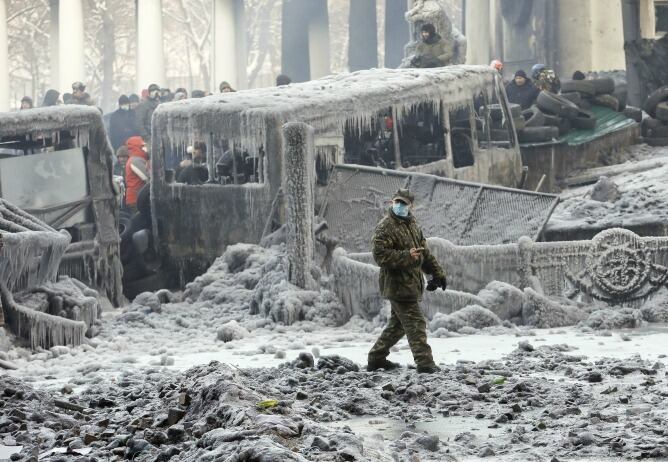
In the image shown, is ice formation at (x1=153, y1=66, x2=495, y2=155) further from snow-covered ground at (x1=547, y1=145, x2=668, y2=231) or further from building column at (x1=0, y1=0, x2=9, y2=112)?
building column at (x1=0, y1=0, x2=9, y2=112)

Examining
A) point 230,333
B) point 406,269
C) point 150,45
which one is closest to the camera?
point 406,269

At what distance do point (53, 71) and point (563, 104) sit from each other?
30.3 meters

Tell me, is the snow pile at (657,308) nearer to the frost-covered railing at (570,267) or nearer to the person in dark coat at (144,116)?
the frost-covered railing at (570,267)

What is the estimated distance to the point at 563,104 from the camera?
25000 millimetres

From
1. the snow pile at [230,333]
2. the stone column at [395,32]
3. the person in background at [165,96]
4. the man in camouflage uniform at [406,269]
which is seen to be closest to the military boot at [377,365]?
the man in camouflage uniform at [406,269]

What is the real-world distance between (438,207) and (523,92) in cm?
835

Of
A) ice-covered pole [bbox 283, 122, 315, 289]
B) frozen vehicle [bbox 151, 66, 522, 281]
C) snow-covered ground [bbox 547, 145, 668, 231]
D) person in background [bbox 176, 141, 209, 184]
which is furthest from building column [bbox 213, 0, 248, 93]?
ice-covered pole [bbox 283, 122, 315, 289]

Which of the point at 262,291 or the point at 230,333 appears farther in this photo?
the point at 262,291

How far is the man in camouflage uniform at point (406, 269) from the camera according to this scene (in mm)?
11867

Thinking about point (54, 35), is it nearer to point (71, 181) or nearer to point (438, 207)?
point (71, 181)

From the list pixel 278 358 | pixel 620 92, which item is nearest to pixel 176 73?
pixel 620 92

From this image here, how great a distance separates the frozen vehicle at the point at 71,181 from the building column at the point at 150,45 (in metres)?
28.6

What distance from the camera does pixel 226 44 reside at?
1959 inches

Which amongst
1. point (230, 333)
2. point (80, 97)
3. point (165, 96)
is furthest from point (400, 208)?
point (165, 96)
